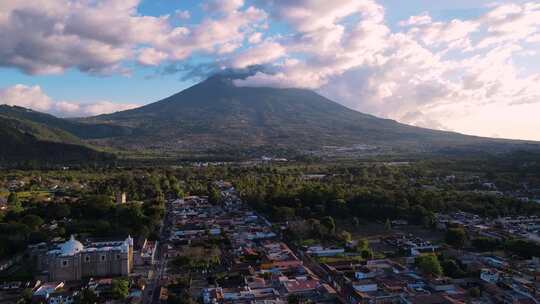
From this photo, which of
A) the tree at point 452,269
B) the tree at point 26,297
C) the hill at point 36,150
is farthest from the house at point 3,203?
the hill at point 36,150

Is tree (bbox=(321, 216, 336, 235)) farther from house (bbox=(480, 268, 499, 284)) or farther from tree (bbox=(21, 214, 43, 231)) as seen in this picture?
tree (bbox=(21, 214, 43, 231))

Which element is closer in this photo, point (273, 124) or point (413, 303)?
point (413, 303)

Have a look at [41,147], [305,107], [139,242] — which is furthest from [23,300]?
[305,107]

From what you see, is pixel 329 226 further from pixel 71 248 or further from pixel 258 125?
pixel 258 125

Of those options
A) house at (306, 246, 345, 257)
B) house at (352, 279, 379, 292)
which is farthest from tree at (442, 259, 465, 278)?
house at (306, 246, 345, 257)

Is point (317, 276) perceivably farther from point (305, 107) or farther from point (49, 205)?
point (305, 107)

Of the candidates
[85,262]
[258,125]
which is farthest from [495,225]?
[258,125]

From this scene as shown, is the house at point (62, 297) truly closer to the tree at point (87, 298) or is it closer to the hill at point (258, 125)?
the tree at point (87, 298)
